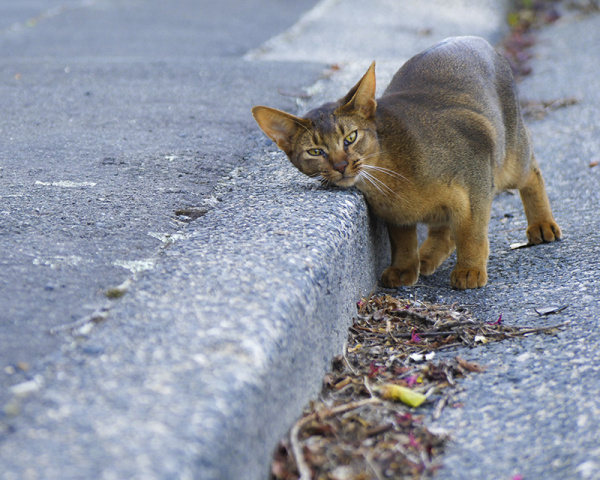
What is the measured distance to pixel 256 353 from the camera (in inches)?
60.2

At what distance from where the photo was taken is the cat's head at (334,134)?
8.61ft

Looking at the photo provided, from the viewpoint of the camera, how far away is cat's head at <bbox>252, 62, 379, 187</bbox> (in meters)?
2.62

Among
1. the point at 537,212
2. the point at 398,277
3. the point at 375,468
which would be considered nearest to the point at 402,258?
the point at 398,277

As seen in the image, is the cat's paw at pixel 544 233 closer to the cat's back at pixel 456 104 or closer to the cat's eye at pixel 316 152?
the cat's back at pixel 456 104

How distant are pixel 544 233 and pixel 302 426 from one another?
189cm

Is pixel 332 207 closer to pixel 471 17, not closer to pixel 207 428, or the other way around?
pixel 207 428

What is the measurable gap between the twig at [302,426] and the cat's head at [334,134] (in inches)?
41.2

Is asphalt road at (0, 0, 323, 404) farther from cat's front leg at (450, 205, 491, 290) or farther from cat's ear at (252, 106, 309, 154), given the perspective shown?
cat's front leg at (450, 205, 491, 290)

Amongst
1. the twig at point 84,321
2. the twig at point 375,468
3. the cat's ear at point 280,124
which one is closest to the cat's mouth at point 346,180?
the cat's ear at point 280,124

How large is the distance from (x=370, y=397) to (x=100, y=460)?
2.71 ft

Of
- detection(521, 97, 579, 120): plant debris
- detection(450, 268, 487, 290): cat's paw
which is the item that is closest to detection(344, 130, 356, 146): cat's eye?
detection(450, 268, 487, 290): cat's paw

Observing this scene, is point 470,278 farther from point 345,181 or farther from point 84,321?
point 84,321

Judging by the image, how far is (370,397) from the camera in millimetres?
1850

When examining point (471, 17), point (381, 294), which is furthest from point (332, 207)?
point (471, 17)
